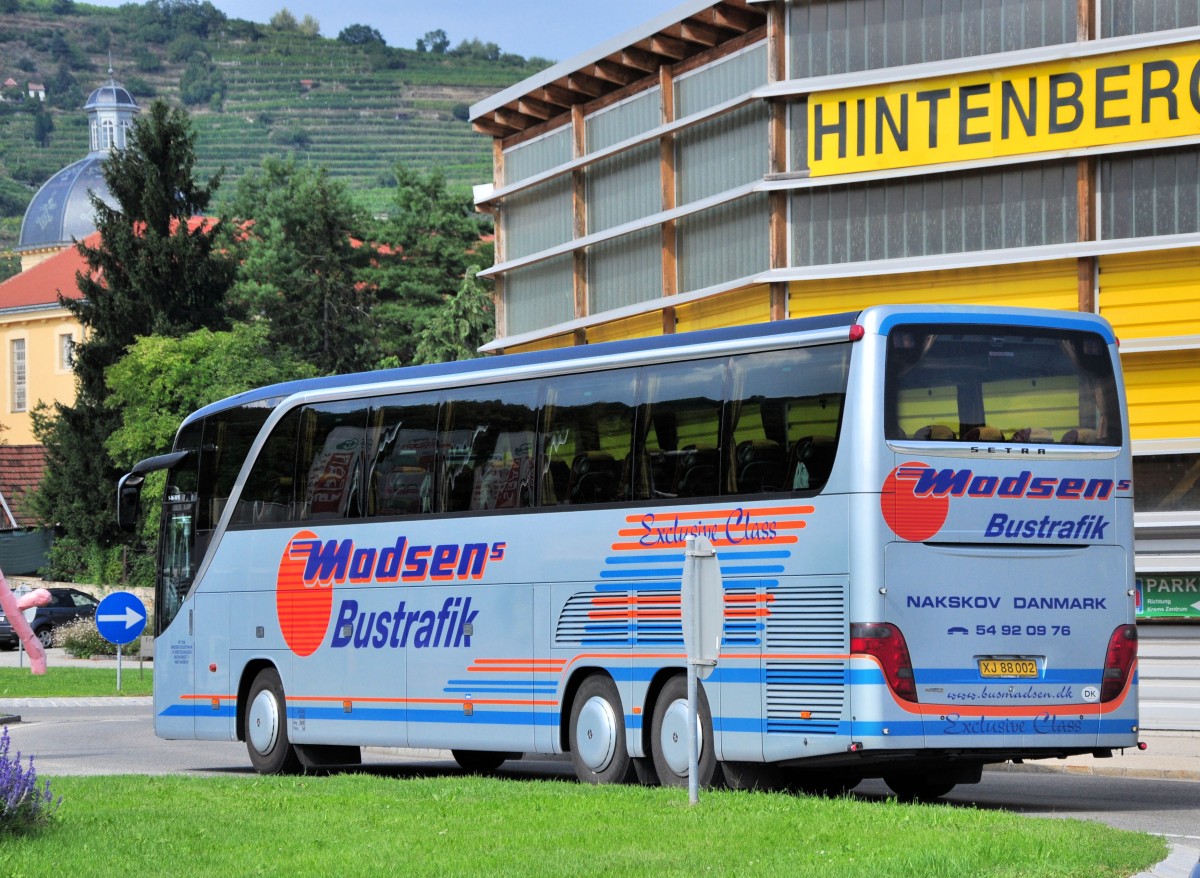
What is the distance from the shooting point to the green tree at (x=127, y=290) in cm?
7306

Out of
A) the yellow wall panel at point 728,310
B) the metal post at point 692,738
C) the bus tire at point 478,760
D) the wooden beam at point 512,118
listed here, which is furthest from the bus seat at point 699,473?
the wooden beam at point 512,118

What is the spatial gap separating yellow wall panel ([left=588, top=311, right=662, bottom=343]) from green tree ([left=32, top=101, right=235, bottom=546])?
4297 centimetres

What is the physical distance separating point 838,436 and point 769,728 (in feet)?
7.28

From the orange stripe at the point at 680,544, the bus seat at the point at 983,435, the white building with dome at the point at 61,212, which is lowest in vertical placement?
the orange stripe at the point at 680,544

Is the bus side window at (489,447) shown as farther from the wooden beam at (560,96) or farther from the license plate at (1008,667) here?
the wooden beam at (560,96)

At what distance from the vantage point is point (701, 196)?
2812 centimetres

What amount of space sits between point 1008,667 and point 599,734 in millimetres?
3528

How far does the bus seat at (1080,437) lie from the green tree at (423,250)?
71.6 m

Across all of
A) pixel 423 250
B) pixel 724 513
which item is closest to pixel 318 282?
pixel 423 250

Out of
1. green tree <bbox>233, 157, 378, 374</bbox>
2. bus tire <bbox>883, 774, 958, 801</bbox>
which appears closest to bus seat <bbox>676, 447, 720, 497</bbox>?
bus tire <bbox>883, 774, 958, 801</bbox>

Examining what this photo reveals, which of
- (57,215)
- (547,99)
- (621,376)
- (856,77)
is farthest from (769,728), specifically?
(57,215)

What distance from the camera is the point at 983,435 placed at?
1466cm

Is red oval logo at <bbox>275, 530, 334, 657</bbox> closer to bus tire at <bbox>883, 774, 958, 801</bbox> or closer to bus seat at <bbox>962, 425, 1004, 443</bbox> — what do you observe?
bus tire at <bbox>883, 774, 958, 801</bbox>

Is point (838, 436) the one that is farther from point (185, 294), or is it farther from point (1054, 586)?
point (185, 294)
